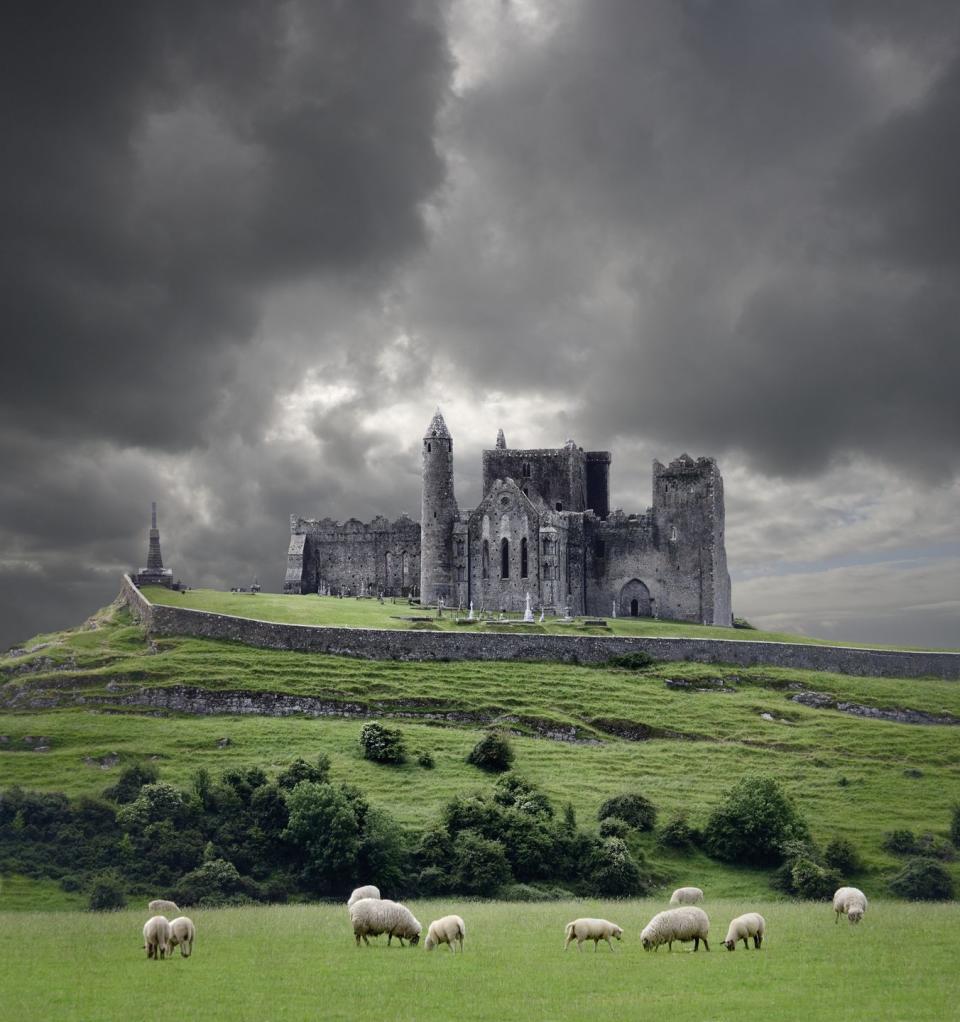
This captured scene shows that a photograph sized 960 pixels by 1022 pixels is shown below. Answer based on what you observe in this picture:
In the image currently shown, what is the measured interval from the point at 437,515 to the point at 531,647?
2572cm

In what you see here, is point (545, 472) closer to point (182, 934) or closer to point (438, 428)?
point (438, 428)

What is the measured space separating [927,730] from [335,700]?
3830 centimetres

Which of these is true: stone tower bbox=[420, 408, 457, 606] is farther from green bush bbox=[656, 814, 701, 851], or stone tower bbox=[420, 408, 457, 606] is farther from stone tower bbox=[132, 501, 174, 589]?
green bush bbox=[656, 814, 701, 851]

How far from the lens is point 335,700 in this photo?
83562 mm

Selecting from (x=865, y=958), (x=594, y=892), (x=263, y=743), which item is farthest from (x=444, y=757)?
(x=865, y=958)

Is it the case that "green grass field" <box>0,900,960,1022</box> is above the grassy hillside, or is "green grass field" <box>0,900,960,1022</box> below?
below

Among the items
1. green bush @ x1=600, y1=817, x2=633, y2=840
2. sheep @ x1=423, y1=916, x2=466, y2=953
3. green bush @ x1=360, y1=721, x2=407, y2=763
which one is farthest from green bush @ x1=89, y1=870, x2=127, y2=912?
green bush @ x1=600, y1=817, x2=633, y2=840

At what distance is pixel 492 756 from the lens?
241ft

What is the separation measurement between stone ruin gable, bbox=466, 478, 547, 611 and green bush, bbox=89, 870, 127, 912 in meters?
58.6

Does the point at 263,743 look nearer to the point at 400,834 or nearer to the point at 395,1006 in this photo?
the point at 400,834

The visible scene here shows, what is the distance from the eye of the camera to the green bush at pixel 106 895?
56.9 metres

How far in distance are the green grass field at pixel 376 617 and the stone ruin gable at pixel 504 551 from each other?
3564mm

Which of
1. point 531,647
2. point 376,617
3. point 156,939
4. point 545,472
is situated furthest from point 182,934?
point 545,472

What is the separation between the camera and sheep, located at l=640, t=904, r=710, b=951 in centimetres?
3778
